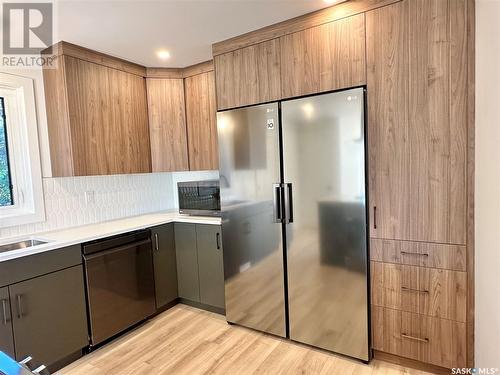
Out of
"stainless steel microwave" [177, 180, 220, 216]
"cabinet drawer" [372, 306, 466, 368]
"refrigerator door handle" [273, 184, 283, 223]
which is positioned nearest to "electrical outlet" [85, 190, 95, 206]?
"stainless steel microwave" [177, 180, 220, 216]

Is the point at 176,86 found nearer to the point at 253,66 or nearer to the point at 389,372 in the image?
the point at 253,66

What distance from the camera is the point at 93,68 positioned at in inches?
107

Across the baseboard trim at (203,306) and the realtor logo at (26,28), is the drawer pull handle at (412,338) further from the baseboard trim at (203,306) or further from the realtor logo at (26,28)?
the realtor logo at (26,28)

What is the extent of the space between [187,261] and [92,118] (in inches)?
63.8

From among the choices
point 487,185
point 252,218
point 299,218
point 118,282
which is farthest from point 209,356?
point 487,185

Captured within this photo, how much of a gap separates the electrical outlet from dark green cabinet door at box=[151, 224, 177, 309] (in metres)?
0.75

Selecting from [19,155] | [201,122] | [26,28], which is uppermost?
[26,28]

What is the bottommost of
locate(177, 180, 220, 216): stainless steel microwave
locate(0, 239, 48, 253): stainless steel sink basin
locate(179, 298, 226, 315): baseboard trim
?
locate(179, 298, 226, 315): baseboard trim

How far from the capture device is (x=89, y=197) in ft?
9.93

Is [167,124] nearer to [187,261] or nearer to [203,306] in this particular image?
[187,261]

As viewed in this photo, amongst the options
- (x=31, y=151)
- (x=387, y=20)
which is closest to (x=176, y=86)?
(x=31, y=151)

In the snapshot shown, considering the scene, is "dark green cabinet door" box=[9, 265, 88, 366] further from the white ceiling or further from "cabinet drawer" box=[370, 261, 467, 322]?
"cabinet drawer" box=[370, 261, 467, 322]

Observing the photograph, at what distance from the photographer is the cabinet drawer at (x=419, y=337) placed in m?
1.86

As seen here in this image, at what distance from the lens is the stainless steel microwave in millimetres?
3031
